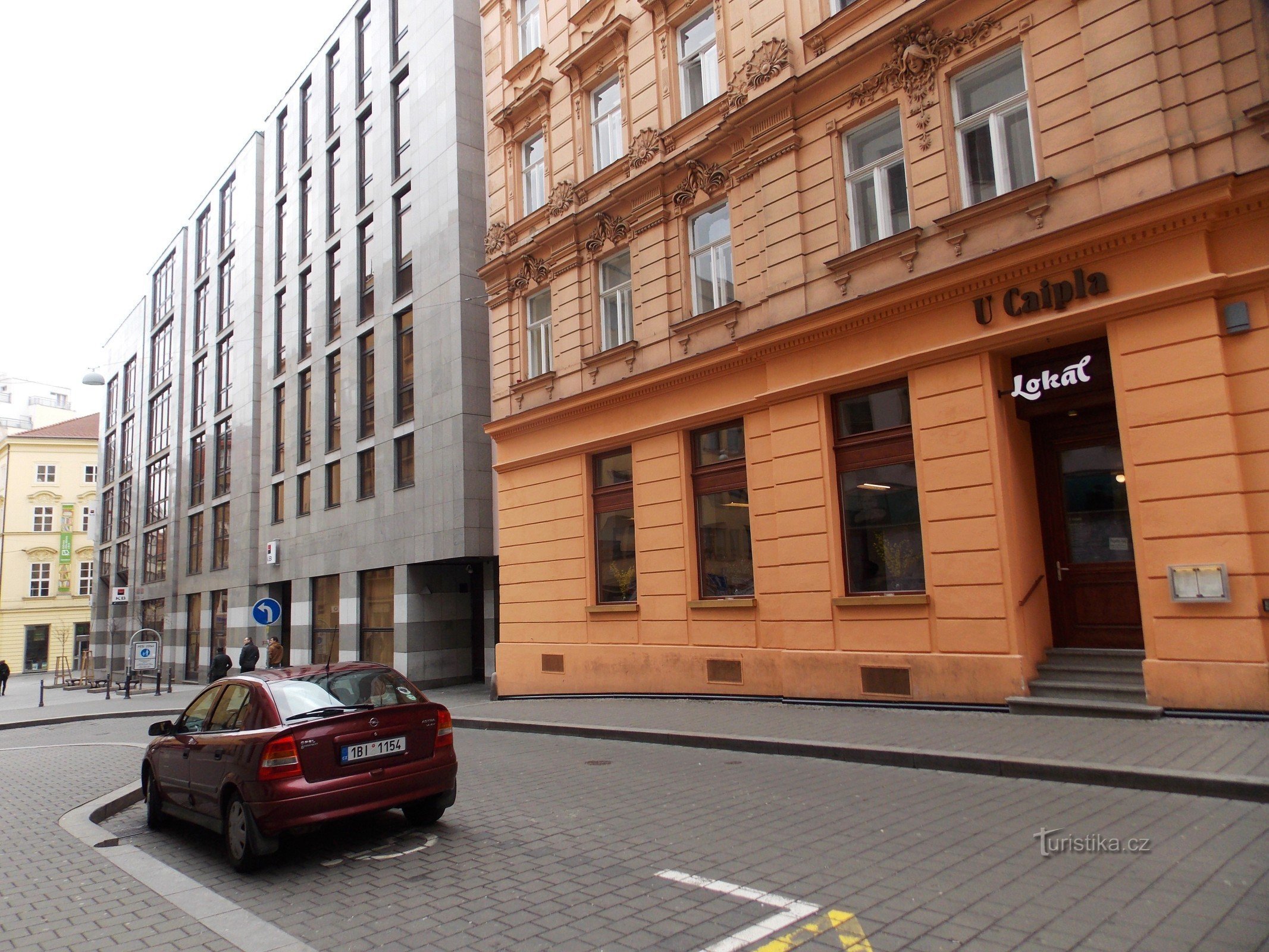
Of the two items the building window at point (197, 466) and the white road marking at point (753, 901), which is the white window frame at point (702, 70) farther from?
the building window at point (197, 466)

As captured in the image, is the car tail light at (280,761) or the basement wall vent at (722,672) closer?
the car tail light at (280,761)

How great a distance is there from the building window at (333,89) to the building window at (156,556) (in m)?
23.1

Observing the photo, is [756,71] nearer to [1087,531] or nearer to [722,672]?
[1087,531]

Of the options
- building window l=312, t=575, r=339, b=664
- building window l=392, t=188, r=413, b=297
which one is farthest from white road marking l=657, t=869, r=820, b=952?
building window l=312, t=575, r=339, b=664

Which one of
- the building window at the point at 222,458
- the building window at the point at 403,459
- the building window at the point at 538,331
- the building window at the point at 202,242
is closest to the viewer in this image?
the building window at the point at 538,331

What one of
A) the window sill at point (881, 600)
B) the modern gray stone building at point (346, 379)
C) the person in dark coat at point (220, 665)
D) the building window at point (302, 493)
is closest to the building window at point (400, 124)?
the modern gray stone building at point (346, 379)

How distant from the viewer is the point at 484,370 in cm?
2255

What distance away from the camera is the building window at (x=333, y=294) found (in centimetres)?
2900

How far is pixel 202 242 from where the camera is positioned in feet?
143

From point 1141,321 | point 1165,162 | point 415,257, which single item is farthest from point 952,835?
point 415,257

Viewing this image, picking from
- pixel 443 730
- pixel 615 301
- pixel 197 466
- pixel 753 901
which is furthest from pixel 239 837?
pixel 197 466

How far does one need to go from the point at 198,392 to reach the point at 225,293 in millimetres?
5231

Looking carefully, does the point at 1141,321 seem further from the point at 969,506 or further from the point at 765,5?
the point at 765,5

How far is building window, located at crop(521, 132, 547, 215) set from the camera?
1952cm
